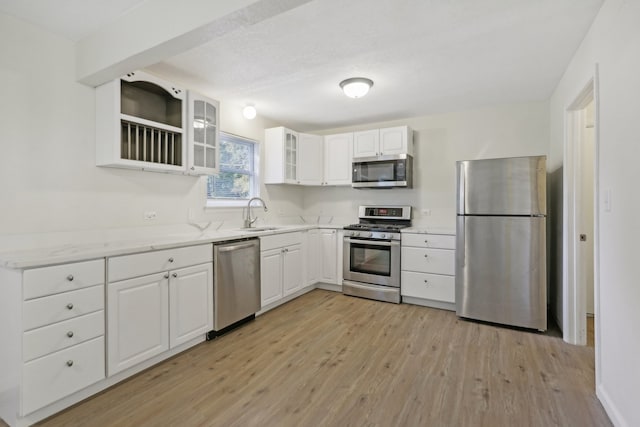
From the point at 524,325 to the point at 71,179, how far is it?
4065 mm

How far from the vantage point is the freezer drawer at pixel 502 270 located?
2.90 m

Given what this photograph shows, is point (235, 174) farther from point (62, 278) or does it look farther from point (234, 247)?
point (62, 278)

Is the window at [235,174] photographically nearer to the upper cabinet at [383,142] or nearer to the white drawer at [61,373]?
the upper cabinet at [383,142]

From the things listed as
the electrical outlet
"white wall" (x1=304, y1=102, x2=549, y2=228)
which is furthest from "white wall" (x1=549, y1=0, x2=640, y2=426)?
the electrical outlet

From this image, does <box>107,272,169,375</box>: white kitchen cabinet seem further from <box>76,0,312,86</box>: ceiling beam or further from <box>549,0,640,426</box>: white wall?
<box>549,0,640,426</box>: white wall

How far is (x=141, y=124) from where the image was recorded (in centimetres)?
247

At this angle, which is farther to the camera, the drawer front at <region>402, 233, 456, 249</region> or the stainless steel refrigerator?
the drawer front at <region>402, 233, 456, 249</region>

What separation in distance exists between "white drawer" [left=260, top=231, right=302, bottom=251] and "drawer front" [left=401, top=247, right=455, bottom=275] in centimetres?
131

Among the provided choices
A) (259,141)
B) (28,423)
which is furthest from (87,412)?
(259,141)

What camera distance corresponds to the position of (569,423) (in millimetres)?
1697

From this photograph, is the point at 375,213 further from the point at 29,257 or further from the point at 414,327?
the point at 29,257

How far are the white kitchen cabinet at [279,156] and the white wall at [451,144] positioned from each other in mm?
1131

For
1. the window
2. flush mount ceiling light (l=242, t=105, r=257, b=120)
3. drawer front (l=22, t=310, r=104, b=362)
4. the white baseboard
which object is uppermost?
flush mount ceiling light (l=242, t=105, r=257, b=120)

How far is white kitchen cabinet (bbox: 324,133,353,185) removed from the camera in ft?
14.3
